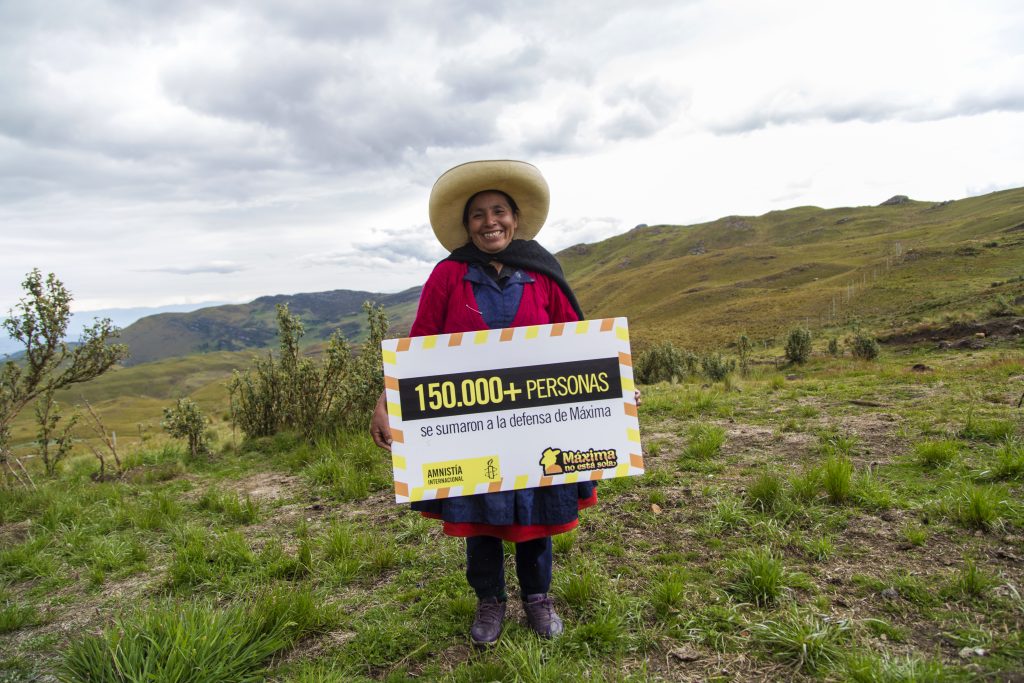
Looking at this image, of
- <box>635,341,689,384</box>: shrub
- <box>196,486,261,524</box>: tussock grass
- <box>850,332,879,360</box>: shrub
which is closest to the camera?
<box>196,486,261,524</box>: tussock grass

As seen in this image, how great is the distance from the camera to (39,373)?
22.1 ft

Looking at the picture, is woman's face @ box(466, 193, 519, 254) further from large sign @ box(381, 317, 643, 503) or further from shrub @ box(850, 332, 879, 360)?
shrub @ box(850, 332, 879, 360)

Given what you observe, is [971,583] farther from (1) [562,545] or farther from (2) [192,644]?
(2) [192,644]

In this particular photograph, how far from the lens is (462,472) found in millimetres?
2859

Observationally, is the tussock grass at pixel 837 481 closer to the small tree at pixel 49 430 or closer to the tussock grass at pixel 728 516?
the tussock grass at pixel 728 516

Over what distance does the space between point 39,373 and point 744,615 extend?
874 centimetres

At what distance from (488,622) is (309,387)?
20.7 feet

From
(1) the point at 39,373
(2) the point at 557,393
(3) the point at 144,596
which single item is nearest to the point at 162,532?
(3) the point at 144,596

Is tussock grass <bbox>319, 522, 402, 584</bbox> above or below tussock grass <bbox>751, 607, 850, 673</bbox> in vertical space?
above

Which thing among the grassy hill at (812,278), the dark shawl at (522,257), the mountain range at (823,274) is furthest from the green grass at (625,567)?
the grassy hill at (812,278)

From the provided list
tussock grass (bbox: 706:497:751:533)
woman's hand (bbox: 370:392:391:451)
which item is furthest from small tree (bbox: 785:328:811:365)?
woman's hand (bbox: 370:392:391:451)

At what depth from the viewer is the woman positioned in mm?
2924

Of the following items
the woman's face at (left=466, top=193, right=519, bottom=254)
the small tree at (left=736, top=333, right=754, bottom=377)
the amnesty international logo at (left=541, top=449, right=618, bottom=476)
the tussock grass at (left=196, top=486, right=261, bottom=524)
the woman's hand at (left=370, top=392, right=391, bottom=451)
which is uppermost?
the woman's face at (left=466, top=193, right=519, bottom=254)

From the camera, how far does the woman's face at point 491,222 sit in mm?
3059
